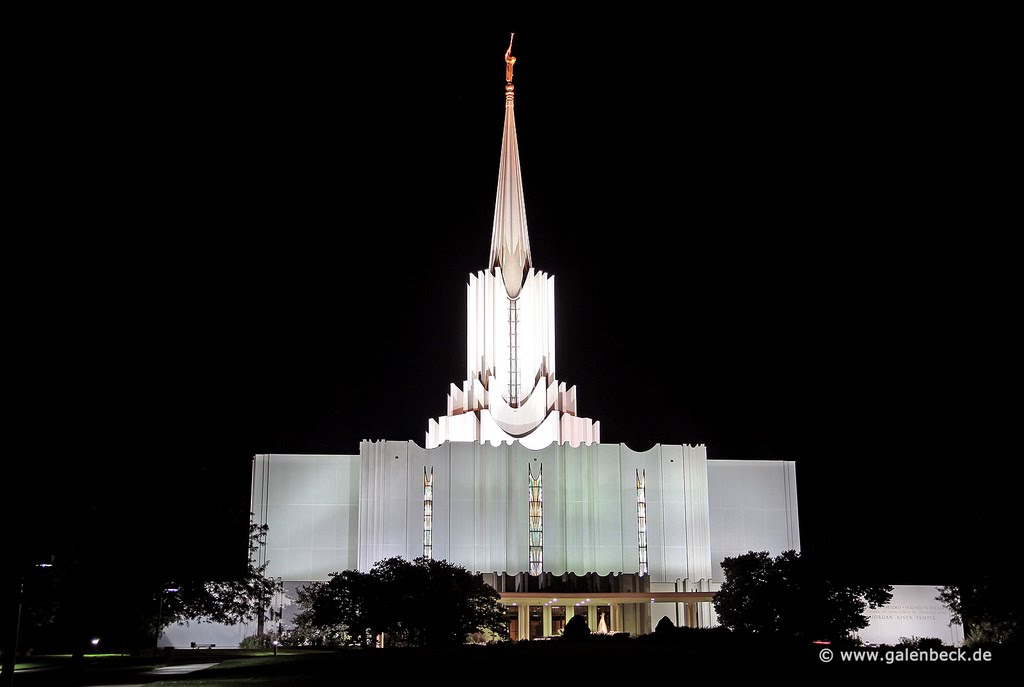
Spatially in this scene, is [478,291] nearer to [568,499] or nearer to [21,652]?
[568,499]

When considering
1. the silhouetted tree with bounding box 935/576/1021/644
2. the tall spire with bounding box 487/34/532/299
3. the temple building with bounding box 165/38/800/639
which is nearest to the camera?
the silhouetted tree with bounding box 935/576/1021/644

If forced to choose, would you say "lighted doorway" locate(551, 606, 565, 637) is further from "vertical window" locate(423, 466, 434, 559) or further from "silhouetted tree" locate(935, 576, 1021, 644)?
"silhouetted tree" locate(935, 576, 1021, 644)

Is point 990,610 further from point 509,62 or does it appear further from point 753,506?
point 509,62

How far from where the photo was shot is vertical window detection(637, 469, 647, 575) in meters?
60.7

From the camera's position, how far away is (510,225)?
2931 inches

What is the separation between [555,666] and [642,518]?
38266 mm

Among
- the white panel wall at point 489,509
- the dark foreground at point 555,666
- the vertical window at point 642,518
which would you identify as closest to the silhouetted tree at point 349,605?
the white panel wall at point 489,509

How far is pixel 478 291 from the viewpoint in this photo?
71.8m

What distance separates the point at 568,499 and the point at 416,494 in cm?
880

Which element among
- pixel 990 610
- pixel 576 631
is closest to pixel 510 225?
pixel 990 610

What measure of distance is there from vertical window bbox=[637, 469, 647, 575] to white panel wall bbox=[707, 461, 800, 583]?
18.6ft

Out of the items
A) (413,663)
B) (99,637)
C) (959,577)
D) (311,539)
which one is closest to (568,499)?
(311,539)

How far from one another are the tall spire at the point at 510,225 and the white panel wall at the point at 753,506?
18.6m

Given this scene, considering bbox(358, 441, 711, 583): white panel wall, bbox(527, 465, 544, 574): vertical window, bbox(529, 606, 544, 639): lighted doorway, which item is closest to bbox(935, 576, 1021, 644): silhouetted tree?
bbox(358, 441, 711, 583): white panel wall
